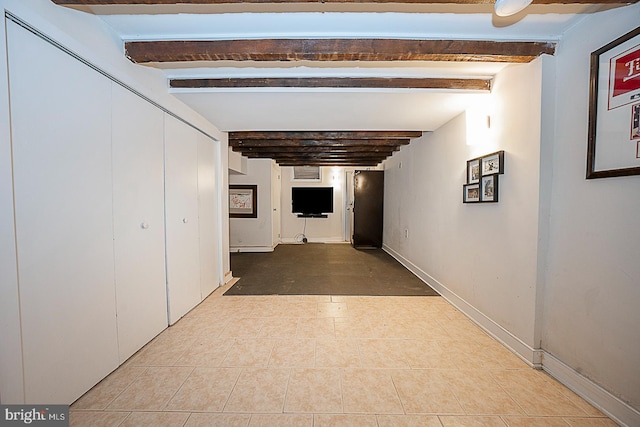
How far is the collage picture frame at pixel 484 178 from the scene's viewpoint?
2.02 m

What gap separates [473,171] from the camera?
7.75 feet

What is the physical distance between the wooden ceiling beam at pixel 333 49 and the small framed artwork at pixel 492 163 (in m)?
0.68

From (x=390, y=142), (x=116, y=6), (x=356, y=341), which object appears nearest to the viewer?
(x=116, y=6)

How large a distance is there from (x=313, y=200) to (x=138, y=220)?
5373 millimetres

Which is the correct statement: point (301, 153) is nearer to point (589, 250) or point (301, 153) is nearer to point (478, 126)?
point (478, 126)

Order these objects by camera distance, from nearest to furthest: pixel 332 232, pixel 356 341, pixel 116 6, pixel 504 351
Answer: pixel 116 6 < pixel 504 351 < pixel 356 341 < pixel 332 232

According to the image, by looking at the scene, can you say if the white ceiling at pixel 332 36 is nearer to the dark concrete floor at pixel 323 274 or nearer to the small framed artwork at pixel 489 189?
the small framed artwork at pixel 489 189

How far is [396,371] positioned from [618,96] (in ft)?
6.58

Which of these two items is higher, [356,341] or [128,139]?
[128,139]

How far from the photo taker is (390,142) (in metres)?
4.14

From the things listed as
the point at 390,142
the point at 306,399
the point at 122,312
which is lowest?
the point at 306,399

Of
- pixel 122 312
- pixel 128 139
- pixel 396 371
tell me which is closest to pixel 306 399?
pixel 396 371

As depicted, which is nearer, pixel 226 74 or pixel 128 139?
pixel 128 139

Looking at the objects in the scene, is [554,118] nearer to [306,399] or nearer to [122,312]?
[306,399]
